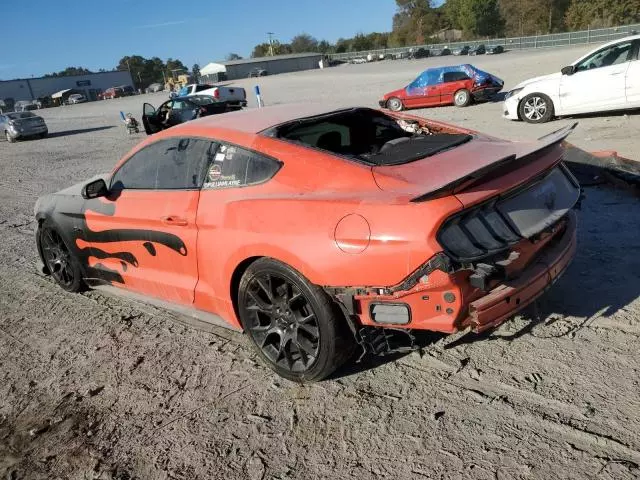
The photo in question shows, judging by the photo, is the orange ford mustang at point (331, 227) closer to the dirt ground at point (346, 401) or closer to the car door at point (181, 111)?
the dirt ground at point (346, 401)

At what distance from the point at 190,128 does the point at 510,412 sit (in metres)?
2.78

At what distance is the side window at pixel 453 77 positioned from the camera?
1678cm

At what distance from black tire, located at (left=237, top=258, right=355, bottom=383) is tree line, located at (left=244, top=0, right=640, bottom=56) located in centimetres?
6931

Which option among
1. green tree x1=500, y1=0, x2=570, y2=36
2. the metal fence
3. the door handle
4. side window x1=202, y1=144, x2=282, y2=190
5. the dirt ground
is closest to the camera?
the dirt ground

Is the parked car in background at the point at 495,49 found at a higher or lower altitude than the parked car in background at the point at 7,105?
lower

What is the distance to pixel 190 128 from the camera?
3.68 meters

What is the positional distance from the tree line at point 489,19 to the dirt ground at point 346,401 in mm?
68485

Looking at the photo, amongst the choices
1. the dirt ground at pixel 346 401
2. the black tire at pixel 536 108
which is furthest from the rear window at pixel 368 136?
the black tire at pixel 536 108

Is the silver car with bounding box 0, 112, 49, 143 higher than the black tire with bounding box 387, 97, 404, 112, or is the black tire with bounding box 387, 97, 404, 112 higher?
the silver car with bounding box 0, 112, 49, 143

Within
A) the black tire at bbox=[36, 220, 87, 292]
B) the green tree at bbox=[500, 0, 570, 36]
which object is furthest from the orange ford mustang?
the green tree at bbox=[500, 0, 570, 36]

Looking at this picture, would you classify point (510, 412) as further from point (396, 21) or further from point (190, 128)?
point (396, 21)

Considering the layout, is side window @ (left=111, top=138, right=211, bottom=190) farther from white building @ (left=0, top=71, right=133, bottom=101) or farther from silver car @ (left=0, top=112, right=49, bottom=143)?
white building @ (left=0, top=71, right=133, bottom=101)

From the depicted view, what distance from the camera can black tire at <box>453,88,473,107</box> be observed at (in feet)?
54.4

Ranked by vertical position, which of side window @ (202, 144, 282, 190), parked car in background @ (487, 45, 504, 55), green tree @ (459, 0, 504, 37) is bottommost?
parked car in background @ (487, 45, 504, 55)
